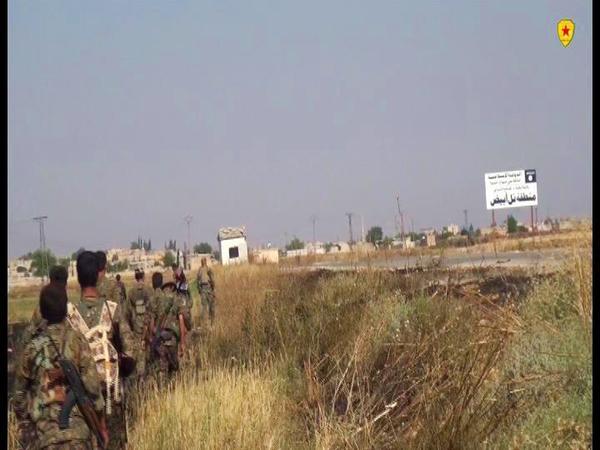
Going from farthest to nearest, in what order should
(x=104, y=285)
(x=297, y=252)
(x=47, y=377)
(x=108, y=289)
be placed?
(x=297, y=252) → (x=108, y=289) → (x=104, y=285) → (x=47, y=377)

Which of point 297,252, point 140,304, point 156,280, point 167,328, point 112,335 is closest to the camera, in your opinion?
point 112,335

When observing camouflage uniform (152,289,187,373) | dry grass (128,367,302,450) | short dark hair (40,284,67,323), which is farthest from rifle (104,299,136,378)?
camouflage uniform (152,289,187,373)

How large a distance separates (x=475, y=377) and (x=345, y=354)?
7.80 ft

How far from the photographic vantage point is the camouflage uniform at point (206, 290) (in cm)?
1426

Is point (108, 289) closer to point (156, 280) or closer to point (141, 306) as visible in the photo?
point (141, 306)

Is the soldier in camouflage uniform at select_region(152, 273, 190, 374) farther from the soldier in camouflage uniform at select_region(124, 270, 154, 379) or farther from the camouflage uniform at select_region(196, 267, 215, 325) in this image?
the camouflage uniform at select_region(196, 267, 215, 325)

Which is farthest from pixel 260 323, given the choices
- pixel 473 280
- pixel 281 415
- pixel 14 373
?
pixel 14 373

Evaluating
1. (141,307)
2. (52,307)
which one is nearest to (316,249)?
(141,307)

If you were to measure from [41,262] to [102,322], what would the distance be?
83 cm

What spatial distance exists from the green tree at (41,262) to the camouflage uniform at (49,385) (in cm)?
135

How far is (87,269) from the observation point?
640cm

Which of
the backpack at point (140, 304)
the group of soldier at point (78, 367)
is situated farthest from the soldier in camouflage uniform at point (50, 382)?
the backpack at point (140, 304)

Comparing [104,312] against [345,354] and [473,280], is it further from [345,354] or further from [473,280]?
[473,280]

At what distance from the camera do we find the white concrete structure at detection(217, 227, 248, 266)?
490 inches
